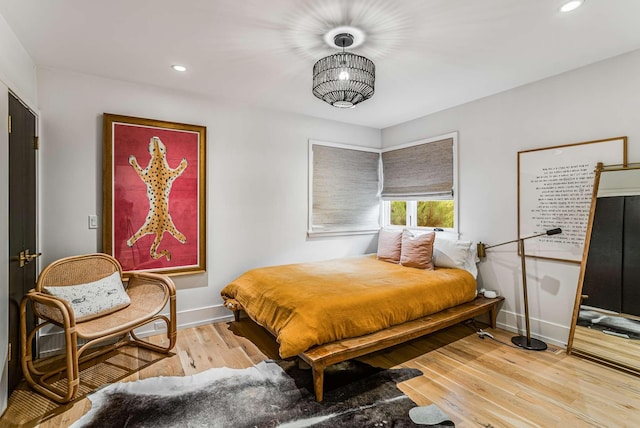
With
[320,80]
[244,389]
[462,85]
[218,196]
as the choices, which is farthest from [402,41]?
[244,389]

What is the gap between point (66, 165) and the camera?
9.00 ft

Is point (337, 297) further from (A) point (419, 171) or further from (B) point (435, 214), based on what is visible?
(A) point (419, 171)

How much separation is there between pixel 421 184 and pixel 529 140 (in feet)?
4.32

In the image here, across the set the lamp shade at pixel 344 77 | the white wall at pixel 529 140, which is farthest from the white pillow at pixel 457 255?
the lamp shade at pixel 344 77

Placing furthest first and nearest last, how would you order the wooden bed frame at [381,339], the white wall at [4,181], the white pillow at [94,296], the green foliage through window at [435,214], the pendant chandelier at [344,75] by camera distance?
1. the green foliage through window at [435,214]
2. the white pillow at [94,296]
3. the pendant chandelier at [344,75]
4. the wooden bed frame at [381,339]
5. the white wall at [4,181]

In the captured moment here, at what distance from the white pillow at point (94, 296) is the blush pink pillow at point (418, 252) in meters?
2.79

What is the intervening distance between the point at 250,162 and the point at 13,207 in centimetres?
207

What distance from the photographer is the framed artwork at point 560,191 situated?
2.66 meters

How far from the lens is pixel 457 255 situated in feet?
11.1

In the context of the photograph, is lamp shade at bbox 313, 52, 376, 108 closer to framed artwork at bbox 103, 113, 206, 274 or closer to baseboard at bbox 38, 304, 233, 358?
framed artwork at bbox 103, 113, 206, 274

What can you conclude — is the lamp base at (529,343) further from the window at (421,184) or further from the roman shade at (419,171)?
the roman shade at (419,171)

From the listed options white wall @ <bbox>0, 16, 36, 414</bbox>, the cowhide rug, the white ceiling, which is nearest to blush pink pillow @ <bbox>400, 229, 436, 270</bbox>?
the cowhide rug

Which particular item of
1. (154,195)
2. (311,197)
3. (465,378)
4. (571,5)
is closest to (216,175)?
(154,195)

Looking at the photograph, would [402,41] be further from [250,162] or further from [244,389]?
[244,389]
